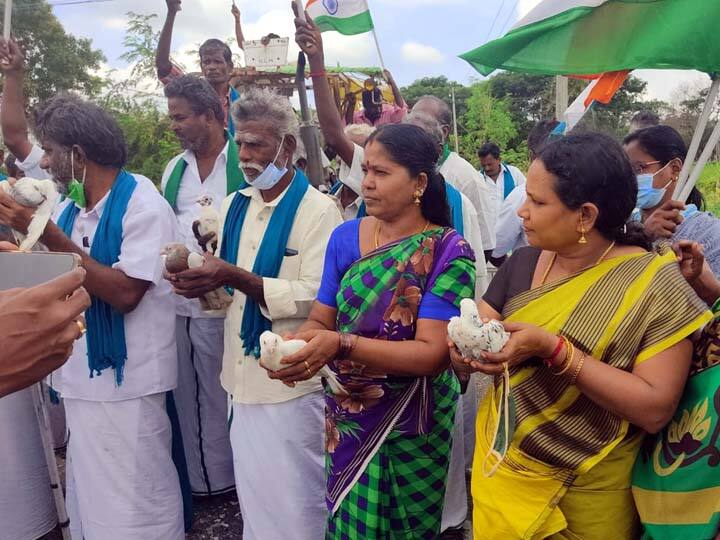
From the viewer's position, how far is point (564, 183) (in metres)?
1.59

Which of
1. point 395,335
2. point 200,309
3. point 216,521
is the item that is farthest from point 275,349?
point 216,521

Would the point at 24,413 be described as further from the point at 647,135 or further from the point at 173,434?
the point at 647,135

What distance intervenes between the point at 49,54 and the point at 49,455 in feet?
65.7

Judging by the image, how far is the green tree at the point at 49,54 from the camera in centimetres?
1845

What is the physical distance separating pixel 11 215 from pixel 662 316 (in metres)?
2.14

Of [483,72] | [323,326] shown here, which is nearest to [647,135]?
[483,72]

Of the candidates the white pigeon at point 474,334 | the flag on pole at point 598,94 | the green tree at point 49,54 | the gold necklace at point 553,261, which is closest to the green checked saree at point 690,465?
the gold necklace at point 553,261

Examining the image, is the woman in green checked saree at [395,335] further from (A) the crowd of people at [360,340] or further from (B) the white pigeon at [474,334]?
(B) the white pigeon at [474,334]

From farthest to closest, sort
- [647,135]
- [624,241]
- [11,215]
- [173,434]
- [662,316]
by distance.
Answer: [173,434] → [647,135] → [11,215] → [624,241] → [662,316]

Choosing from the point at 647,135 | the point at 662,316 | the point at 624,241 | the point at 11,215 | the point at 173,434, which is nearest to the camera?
the point at 662,316

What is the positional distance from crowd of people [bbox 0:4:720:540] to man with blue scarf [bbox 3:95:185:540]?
10mm

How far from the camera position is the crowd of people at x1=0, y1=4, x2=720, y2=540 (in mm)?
1500

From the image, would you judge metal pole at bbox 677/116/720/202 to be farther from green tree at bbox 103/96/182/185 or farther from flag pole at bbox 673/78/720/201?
green tree at bbox 103/96/182/185

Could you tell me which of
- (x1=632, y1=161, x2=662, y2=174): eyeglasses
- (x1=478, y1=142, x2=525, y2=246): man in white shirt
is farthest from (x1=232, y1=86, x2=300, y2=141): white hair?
(x1=478, y1=142, x2=525, y2=246): man in white shirt
